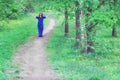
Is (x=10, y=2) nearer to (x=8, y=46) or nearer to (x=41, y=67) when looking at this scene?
(x=8, y=46)

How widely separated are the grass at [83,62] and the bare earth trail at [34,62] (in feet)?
1.27

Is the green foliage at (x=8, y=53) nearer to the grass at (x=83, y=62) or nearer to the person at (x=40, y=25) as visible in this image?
the person at (x=40, y=25)

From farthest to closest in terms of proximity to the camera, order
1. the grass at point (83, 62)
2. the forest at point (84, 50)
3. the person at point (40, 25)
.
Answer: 1. the person at point (40, 25)
2. the forest at point (84, 50)
3. the grass at point (83, 62)

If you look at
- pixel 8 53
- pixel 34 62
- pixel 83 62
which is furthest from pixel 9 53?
pixel 83 62

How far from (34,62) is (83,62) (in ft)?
7.92

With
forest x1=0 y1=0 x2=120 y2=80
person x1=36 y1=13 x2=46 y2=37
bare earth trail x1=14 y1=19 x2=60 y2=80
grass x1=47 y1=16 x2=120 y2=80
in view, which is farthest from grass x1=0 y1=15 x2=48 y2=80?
grass x1=47 y1=16 x2=120 y2=80

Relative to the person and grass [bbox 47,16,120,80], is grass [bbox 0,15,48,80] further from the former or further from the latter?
grass [bbox 47,16,120,80]

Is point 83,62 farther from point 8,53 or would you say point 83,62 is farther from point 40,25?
point 40,25

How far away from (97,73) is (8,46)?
864 centimetres

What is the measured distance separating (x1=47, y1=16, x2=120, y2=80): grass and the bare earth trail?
386mm

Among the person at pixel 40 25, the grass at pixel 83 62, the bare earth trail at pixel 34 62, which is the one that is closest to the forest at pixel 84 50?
the grass at pixel 83 62

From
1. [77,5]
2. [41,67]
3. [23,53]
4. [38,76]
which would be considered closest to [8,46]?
[23,53]

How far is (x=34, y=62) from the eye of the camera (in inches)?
741

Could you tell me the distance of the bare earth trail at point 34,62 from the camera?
15.5 meters
